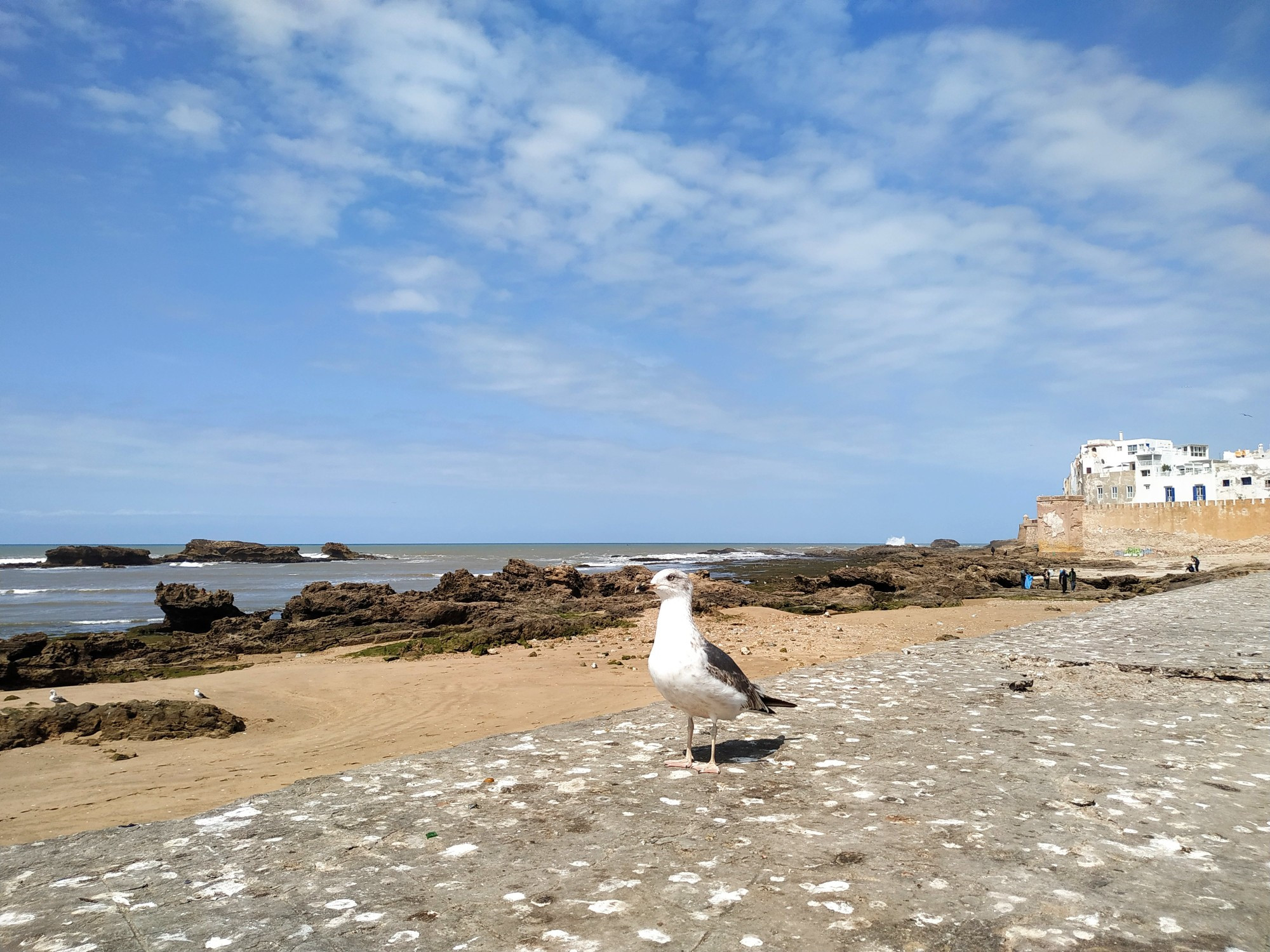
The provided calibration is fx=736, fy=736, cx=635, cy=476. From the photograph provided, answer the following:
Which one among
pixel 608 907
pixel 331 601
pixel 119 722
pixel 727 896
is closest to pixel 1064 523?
pixel 331 601

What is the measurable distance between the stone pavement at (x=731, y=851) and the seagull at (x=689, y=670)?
1.57ft

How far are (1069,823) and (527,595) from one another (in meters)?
26.7

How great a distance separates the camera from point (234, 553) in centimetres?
9538

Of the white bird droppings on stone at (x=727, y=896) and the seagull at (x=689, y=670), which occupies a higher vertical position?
the seagull at (x=689, y=670)

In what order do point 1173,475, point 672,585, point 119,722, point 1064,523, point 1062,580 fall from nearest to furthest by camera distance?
point 672,585 < point 119,722 < point 1062,580 < point 1064,523 < point 1173,475

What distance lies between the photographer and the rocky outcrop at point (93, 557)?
84.1 meters

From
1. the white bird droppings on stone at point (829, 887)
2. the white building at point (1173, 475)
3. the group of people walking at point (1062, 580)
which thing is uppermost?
the white building at point (1173, 475)

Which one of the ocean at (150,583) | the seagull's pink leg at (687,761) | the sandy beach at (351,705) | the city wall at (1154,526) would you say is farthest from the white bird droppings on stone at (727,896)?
the city wall at (1154,526)

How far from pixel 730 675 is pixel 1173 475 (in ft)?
302

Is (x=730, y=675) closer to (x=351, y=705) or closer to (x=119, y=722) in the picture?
(x=351, y=705)

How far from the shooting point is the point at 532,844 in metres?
4.29

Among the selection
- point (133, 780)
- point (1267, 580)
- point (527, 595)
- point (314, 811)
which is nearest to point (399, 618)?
point (527, 595)

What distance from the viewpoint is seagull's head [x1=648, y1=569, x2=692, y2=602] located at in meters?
6.05

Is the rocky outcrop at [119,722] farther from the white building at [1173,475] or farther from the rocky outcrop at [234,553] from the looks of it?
the rocky outcrop at [234,553]
